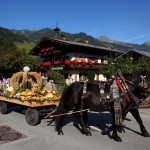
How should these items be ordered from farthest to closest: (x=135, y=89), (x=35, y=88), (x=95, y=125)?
1. (x=35, y=88)
2. (x=95, y=125)
3. (x=135, y=89)

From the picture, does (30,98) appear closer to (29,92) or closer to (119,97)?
(29,92)

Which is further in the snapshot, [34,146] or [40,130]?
[40,130]

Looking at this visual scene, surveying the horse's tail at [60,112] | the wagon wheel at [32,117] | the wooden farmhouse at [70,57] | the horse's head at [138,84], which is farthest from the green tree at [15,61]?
the horse's head at [138,84]

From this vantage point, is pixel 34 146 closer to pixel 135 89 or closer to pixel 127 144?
pixel 127 144

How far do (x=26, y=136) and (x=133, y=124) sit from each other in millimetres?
4418

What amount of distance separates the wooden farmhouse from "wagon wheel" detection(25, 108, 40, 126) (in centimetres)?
2448

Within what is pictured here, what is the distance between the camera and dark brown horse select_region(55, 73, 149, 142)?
7070 mm

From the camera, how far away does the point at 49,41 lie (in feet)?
129

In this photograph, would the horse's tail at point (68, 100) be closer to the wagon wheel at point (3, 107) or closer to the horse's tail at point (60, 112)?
the horse's tail at point (60, 112)

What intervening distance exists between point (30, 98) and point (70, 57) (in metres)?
27.2

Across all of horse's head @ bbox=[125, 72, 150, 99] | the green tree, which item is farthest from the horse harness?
the green tree

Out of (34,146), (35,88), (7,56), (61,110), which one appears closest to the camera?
(34,146)

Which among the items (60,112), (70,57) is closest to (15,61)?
(70,57)

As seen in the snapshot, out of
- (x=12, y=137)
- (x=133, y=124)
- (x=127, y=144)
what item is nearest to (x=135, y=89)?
(x=127, y=144)
